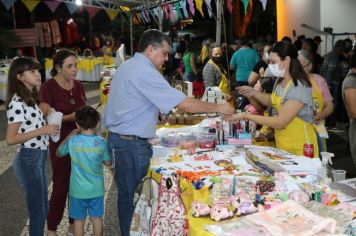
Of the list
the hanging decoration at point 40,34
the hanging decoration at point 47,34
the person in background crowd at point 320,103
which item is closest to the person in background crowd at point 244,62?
the person in background crowd at point 320,103

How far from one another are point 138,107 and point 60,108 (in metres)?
0.88

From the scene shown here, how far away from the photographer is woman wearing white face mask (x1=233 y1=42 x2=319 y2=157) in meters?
3.17

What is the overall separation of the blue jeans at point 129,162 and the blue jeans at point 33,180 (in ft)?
1.61

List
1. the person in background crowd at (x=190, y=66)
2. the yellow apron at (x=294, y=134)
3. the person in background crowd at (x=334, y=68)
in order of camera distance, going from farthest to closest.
Result: the person in background crowd at (x=190, y=66) < the person in background crowd at (x=334, y=68) < the yellow apron at (x=294, y=134)

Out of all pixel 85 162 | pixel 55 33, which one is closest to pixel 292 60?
pixel 85 162

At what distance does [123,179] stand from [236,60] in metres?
5.75

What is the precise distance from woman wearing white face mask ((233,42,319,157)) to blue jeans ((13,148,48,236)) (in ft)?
4.78

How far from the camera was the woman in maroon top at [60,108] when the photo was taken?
3.44 metres

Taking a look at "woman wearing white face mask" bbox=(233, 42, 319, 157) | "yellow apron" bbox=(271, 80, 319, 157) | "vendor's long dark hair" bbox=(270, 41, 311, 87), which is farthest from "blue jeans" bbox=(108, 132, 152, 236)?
"vendor's long dark hair" bbox=(270, 41, 311, 87)

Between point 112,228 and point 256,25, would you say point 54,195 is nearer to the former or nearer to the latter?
point 112,228

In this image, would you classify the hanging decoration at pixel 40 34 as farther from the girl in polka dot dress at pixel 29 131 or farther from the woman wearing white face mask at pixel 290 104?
the woman wearing white face mask at pixel 290 104

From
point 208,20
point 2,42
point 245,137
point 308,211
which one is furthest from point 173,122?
point 208,20

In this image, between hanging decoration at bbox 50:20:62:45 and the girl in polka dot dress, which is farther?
hanging decoration at bbox 50:20:62:45

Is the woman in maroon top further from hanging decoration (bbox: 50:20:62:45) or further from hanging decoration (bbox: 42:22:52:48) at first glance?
hanging decoration (bbox: 50:20:62:45)
